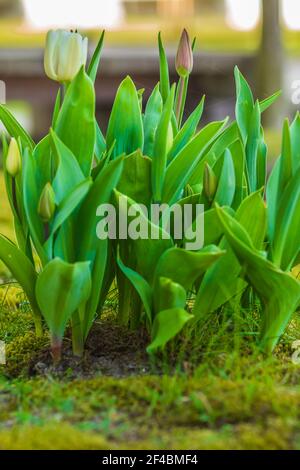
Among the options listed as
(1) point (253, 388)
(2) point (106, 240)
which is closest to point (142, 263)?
(2) point (106, 240)

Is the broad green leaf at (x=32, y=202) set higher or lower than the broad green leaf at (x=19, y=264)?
higher

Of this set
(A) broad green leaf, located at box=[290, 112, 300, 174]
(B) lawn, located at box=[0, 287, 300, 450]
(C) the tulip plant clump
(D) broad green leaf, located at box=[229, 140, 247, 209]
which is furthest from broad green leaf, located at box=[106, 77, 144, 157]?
(B) lawn, located at box=[0, 287, 300, 450]

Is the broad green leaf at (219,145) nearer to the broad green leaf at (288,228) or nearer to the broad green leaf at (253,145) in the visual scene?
the broad green leaf at (253,145)

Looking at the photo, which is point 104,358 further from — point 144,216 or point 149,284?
point 144,216

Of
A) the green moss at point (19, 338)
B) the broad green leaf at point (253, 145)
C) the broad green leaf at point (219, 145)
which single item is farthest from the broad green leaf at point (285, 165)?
the green moss at point (19, 338)

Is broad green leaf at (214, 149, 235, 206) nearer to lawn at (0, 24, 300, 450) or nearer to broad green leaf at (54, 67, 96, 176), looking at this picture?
lawn at (0, 24, 300, 450)
